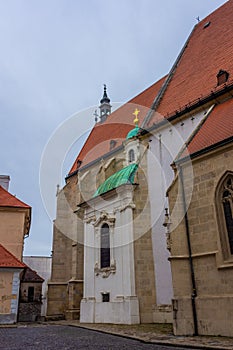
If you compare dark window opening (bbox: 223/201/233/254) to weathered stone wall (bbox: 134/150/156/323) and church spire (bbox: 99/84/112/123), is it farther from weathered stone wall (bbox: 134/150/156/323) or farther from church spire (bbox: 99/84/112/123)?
church spire (bbox: 99/84/112/123)

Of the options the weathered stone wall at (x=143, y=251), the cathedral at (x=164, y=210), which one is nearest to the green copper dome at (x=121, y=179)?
the cathedral at (x=164, y=210)

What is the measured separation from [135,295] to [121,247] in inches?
74.2

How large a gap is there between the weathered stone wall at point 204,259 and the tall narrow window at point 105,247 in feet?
18.7

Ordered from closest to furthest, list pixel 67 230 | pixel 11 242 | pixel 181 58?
pixel 11 242
pixel 181 58
pixel 67 230

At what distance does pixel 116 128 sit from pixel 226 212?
1384 centimetres

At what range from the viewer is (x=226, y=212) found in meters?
7.91

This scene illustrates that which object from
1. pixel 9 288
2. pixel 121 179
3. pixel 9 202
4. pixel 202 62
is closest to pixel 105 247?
pixel 121 179

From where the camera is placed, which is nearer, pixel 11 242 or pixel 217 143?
pixel 217 143

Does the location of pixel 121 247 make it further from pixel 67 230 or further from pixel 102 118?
pixel 102 118

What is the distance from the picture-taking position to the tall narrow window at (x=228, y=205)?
775cm

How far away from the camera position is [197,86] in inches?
546

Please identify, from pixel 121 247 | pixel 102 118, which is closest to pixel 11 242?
pixel 121 247

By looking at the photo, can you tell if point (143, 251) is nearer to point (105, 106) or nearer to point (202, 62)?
point (202, 62)

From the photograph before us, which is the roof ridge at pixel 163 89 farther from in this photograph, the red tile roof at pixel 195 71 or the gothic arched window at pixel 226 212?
the gothic arched window at pixel 226 212
